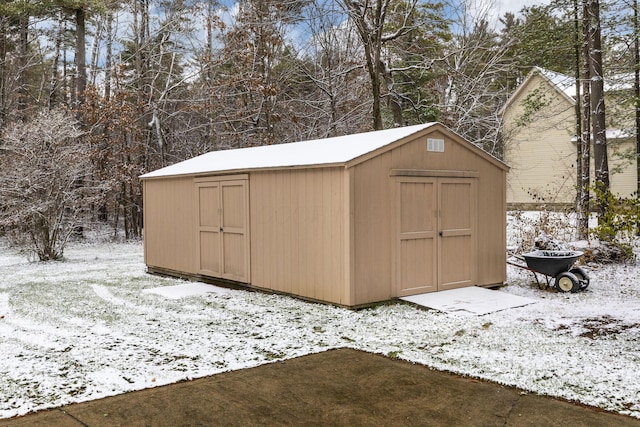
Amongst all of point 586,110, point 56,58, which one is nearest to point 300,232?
point 586,110

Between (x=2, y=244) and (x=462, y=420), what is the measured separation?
16.3 m

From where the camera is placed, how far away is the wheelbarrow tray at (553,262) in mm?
7770

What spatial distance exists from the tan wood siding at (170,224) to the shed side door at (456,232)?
4242 mm

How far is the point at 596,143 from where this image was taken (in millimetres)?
11641

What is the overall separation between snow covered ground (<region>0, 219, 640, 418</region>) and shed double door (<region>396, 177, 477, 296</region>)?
818mm

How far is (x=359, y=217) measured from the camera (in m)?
6.71

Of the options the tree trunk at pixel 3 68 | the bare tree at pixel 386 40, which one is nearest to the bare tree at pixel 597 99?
the bare tree at pixel 386 40

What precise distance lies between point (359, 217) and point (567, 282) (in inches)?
129

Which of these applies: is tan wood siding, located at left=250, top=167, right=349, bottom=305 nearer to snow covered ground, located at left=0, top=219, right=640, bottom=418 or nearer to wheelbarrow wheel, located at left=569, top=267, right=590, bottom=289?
snow covered ground, located at left=0, top=219, right=640, bottom=418

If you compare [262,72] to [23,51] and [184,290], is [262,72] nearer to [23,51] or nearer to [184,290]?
[23,51]

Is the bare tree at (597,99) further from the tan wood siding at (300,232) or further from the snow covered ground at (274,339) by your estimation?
the tan wood siding at (300,232)

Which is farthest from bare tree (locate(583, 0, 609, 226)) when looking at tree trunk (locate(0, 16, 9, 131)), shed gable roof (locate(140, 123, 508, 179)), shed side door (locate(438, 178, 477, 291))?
tree trunk (locate(0, 16, 9, 131))

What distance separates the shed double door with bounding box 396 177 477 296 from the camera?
7184mm

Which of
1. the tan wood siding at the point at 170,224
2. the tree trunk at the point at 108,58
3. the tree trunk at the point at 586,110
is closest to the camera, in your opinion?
the tan wood siding at the point at 170,224
